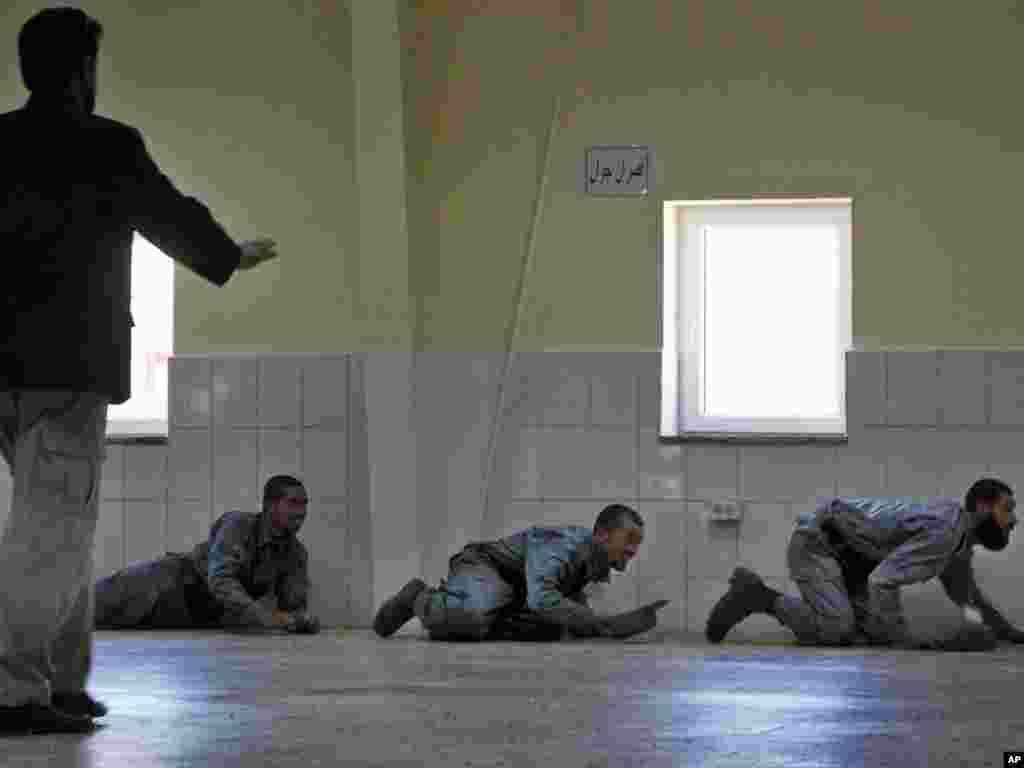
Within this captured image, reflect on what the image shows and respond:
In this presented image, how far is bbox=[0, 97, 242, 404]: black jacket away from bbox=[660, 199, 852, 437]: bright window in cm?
503

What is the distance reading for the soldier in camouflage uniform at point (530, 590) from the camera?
8508mm

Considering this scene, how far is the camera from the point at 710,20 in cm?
949

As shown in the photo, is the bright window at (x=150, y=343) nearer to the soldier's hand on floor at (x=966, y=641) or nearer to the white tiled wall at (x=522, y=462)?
the white tiled wall at (x=522, y=462)

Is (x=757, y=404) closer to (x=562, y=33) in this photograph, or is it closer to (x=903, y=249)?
(x=903, y=249)

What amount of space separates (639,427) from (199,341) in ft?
7.09

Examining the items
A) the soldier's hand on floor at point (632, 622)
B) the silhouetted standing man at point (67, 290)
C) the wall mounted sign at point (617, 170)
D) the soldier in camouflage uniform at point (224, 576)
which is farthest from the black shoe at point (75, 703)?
the wall mounted sign at point (617, 170)

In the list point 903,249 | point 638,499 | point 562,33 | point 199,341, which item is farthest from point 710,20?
point 199,341

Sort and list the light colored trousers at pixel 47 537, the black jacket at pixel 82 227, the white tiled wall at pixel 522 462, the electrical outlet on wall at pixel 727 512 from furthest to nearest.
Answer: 1. the electrical outlet on wall at pixel 727 512
2. the white tiled wall at pixel 522 462
3. the black jacket at pixel 82 227
4. the light colored trousers at pixel 47 537

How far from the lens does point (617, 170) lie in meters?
9.52

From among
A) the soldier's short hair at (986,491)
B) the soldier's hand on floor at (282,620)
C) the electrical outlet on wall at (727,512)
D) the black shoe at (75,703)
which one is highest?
the soldier's short hair at (986,491)

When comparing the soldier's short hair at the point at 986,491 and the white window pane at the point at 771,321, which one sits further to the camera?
the white window pane at the point at 771,321

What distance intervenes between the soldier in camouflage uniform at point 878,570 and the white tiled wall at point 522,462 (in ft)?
1.25

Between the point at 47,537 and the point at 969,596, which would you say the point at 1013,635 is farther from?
the point at 47,537

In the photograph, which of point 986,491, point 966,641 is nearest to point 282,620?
point 966,641
